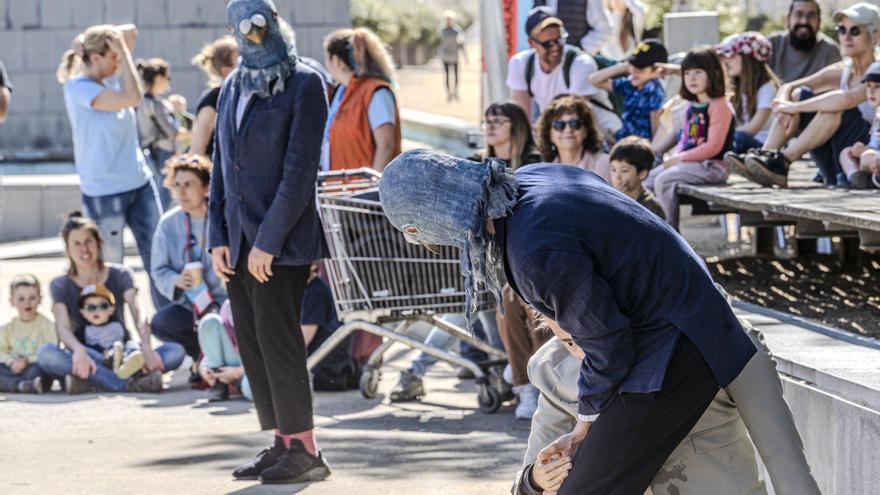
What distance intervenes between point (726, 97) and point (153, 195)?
13.6 feet

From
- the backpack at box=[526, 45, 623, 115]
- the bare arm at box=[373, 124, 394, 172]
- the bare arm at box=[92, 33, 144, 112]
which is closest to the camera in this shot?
the bare arm at box=[373, 124, 394, 172]

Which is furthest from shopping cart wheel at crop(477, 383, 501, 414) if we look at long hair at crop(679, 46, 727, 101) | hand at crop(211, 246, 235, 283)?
long hair at crop(679, 46, 727, 101)

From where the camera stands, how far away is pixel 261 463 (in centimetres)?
679

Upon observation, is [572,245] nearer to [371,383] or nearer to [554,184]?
[554,184]

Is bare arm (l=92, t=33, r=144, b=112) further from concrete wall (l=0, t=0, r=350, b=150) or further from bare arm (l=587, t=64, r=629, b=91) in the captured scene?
concrete wall (l=0, t=0, r=350, b=150)

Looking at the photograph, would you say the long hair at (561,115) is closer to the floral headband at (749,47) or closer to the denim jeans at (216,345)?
the denim jeans at (216,345)

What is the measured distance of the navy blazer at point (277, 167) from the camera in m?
6.50

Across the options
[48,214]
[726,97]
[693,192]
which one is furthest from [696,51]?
[48,214]

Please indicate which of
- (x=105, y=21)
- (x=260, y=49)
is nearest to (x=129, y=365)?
(x=260, y=49)

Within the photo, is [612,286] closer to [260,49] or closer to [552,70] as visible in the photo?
[260,49]

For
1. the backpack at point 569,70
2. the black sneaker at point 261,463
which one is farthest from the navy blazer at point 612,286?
the backpack at point 569,70

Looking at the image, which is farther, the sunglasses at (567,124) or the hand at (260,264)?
the sunglasses at (567,124)

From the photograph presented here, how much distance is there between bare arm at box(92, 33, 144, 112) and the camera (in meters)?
10.5

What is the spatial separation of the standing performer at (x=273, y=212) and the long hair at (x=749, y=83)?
16.3 ft
